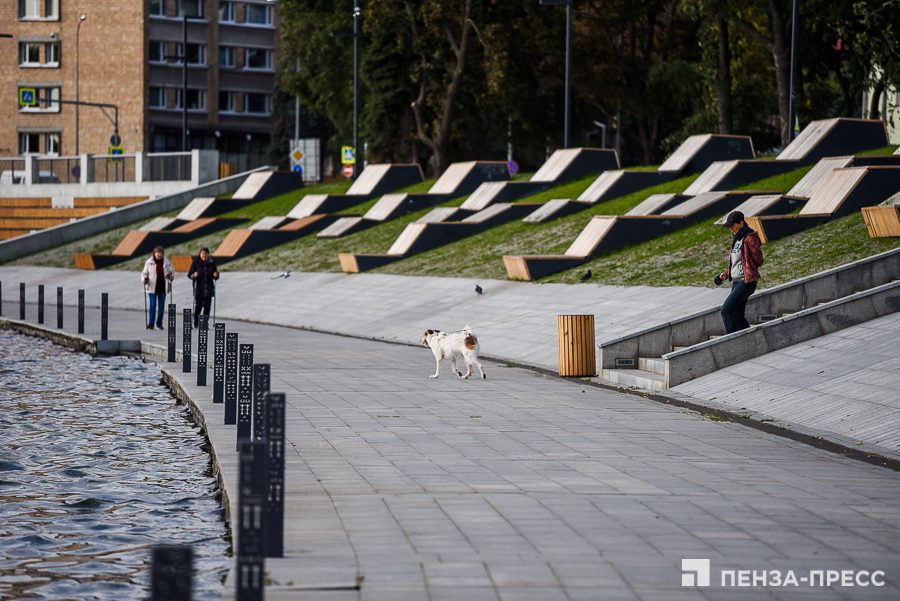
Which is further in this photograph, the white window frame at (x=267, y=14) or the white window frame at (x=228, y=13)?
the white window frame at (x=267, y=14)

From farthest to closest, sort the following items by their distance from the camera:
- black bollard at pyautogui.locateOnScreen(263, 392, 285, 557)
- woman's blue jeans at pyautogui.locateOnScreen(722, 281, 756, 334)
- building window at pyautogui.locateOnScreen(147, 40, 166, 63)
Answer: building window at pyautogui.locateOnScreen(147, 40, 166, 63), woman's blue jeans at pyautogui.locateOnScreen(722, 281, 756, 334), black bollard at pyautogui.locateOnScreen(263, 392, 285, 557)

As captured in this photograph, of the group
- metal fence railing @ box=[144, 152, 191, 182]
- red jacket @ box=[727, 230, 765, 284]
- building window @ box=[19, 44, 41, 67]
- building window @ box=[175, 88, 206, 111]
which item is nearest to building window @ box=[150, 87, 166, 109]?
building window @ box=[175, 88, 206, 111]

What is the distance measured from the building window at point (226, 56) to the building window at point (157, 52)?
4939 millimetres

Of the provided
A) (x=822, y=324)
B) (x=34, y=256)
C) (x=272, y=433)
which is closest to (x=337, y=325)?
(x=822, y=324)

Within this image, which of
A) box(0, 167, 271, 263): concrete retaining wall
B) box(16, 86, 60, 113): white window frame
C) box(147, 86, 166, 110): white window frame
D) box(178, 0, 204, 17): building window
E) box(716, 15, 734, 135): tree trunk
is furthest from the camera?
box(178, 0, 204, 17): building window

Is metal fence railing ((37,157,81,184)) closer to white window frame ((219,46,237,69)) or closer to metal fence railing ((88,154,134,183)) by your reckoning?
metal fence railing ((88,154,134,183))

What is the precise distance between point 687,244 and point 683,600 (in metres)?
17.2

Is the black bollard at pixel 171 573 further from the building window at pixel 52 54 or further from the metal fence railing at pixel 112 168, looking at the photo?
the building window at pixel 52 54

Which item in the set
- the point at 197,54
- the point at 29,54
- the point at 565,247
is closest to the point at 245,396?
the point at 565,247

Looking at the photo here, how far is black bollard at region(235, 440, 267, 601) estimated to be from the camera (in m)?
4.46

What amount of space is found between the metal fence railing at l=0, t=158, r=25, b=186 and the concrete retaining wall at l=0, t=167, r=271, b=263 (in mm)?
7799

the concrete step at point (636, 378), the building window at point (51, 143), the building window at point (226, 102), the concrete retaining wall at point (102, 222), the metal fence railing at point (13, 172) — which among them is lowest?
the concrete step at point (636, 378)

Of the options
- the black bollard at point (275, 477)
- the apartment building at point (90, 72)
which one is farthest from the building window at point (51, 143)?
the black bollard at point (275, 477)

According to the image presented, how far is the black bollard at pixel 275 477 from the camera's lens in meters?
5.64
